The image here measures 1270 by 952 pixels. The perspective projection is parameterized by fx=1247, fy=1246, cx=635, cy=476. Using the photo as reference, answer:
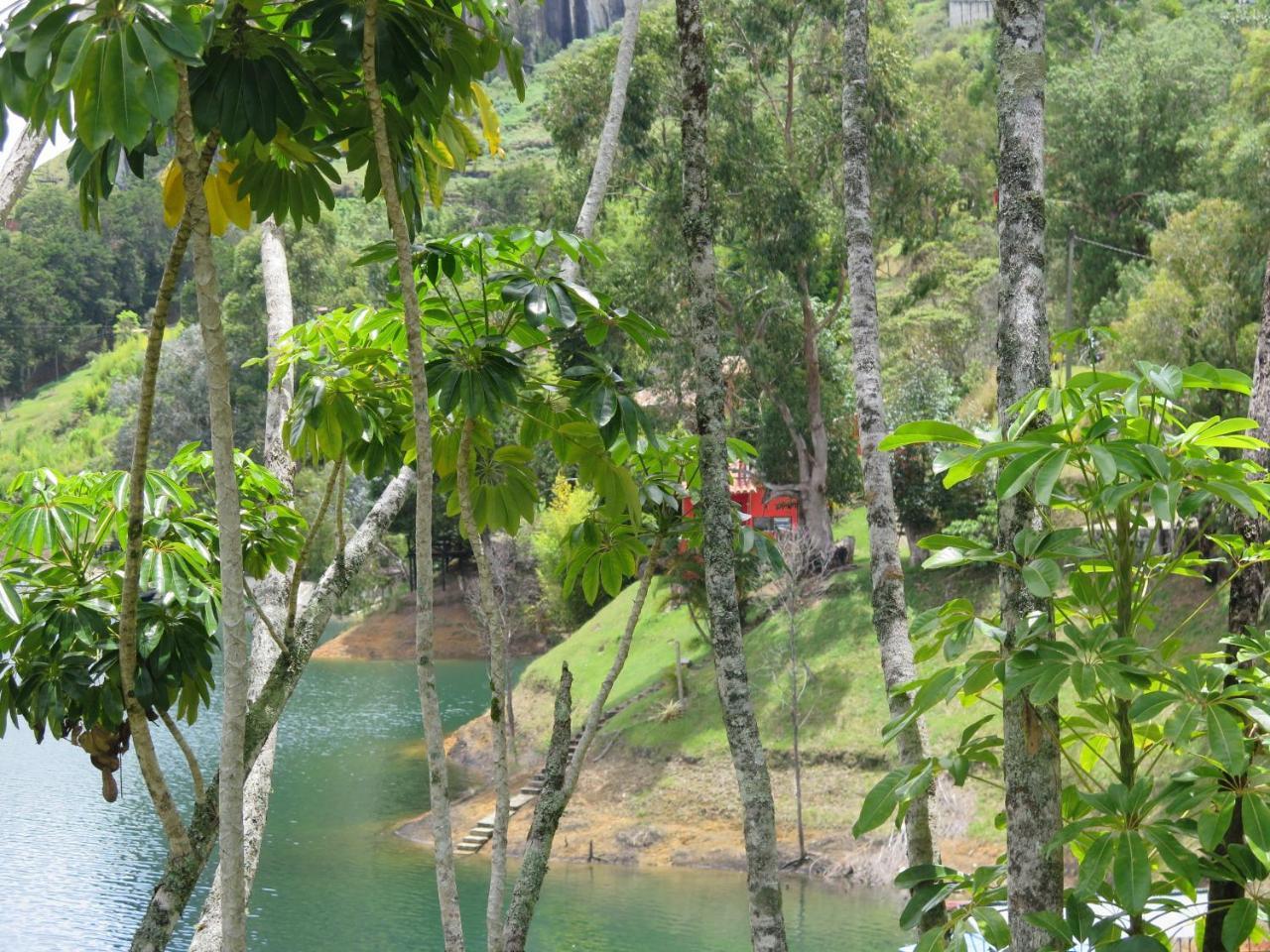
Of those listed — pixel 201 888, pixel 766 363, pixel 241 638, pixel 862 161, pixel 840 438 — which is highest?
pixel 862 161

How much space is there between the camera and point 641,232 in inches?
867

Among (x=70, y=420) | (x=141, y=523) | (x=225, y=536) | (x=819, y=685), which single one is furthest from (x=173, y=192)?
(x=70, y=420)

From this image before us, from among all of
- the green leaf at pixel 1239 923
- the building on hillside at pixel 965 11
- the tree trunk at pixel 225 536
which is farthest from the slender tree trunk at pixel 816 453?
the building on hillside at pixel 965 11

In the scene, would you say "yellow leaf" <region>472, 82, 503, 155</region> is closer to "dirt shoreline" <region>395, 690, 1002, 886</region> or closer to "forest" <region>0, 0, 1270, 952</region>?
"forest" <region>0, 0, 1270, 952</region>

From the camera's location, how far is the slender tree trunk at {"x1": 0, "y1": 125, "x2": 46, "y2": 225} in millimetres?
2920

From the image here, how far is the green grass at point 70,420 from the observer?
54281 millimetres

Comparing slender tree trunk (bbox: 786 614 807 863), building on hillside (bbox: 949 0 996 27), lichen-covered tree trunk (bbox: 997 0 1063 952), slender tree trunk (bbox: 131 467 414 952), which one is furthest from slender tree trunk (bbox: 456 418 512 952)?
building on hillside (bbox: 949 0 996 27)

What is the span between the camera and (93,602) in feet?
9.31

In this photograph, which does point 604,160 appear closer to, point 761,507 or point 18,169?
point 18,169

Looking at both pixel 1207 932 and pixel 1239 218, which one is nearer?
pixel 1207 932

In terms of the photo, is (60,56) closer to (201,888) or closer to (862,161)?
(862,161)

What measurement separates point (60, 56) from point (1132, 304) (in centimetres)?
1905

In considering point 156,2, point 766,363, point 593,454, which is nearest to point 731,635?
point 593,454

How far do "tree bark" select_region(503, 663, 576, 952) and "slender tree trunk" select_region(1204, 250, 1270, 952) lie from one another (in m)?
1.39
